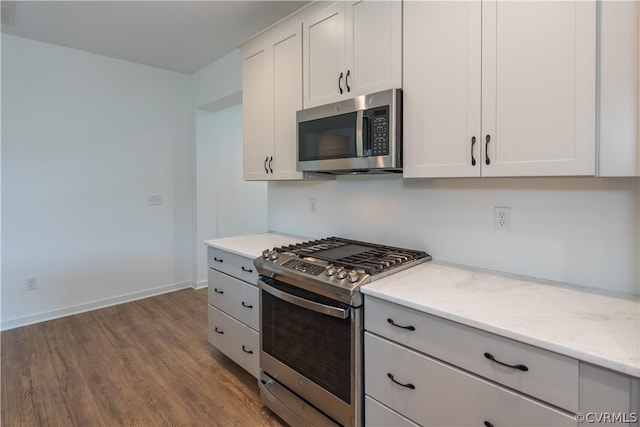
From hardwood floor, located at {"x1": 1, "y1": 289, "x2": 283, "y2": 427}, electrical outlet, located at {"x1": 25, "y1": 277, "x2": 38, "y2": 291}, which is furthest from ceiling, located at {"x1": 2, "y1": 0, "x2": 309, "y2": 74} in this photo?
hardwood floor, located at {"x1": 1, "y1": 289, "x2": 283, "y2": 427}

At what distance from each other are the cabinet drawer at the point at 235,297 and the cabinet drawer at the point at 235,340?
2.1 inches

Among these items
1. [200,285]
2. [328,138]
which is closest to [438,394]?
[328,138]

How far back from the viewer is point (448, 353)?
122cm

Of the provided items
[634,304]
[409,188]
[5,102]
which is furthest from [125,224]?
[634,304]

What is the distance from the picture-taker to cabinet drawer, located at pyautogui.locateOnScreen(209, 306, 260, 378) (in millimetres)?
2174

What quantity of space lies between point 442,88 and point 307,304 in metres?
1.19

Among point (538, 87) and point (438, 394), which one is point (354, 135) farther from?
point (438, 394)

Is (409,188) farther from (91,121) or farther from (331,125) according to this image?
(91,121)

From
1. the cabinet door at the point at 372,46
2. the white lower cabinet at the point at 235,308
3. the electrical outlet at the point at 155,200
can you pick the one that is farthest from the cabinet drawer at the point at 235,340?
the electrical outlet at the point at 155,200

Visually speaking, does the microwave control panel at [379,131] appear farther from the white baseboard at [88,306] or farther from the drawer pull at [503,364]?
the white baseboard at [88,306]

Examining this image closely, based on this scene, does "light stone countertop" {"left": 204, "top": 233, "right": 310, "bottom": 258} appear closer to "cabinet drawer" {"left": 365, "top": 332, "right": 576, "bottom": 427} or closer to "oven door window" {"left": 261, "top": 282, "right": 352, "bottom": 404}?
"oven door window" {"left": 261, "top": 282, "right": 352, "bottom": 404}

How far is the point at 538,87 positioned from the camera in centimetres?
128

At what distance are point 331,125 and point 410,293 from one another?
1.07 metres

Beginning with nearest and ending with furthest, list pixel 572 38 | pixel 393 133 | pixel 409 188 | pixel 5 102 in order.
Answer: pixel 572 38
pixel 393 133
pixel 409 188
pixel 5 102
